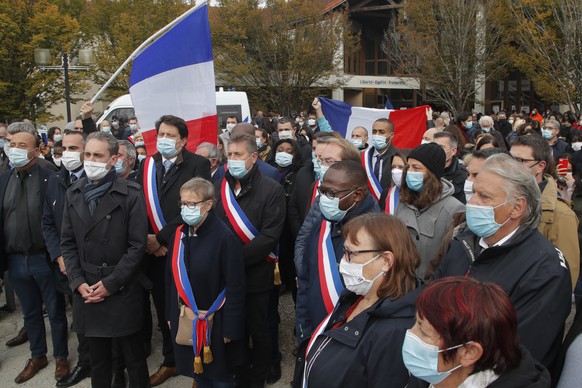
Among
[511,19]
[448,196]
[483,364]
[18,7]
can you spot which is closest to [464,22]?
[511,19]

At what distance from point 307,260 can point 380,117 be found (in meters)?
5.06

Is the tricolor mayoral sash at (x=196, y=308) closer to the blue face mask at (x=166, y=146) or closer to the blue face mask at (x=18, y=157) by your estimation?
the blue face mask at (x=166, y=146)

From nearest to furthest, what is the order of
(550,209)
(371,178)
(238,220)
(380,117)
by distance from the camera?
(550,209)
(238,220)
(371,178)
(380,117)

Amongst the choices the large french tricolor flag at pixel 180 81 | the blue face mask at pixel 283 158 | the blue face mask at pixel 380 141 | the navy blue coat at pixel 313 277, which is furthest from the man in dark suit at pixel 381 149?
the navy blue coat at pixel 313 277

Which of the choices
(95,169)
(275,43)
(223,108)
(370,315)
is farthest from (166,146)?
(275,43)

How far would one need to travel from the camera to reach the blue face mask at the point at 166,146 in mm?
4488

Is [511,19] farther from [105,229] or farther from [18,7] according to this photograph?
[105,229]

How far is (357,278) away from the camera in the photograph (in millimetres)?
2381

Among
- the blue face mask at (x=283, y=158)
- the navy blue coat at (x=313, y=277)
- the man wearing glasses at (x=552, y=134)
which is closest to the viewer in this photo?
the navy blue coat at (x=313, y=277)

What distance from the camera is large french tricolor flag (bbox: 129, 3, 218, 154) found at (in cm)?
531

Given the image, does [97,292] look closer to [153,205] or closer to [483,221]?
[153,205]

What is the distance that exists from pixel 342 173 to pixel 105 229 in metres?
1.79

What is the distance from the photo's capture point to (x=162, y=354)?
480 cm

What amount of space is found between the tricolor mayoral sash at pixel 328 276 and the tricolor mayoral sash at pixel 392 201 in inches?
34.0
